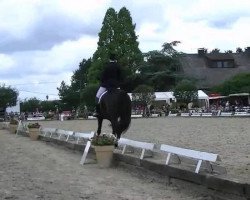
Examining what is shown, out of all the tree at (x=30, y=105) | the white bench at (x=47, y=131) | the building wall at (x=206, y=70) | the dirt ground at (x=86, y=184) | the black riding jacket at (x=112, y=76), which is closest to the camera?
the dirt ground at (x=86, y=184)

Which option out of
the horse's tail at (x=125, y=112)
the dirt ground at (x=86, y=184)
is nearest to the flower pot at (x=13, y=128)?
the dirt ground at (x=86, y=184)

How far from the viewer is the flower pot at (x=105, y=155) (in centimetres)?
1317

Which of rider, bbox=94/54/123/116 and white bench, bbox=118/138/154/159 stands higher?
rider, bbox=94/54/123/116

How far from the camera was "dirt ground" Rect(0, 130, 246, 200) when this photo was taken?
28.9ft

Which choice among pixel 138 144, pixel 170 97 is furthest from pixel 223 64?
pixel 138 144

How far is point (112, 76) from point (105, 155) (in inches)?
94.2

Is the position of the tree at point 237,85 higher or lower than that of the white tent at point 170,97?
higher

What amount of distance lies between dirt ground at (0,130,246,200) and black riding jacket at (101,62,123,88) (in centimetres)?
220

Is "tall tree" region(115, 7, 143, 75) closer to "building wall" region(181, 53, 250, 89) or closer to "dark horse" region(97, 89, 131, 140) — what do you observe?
"building wall" region(181, 53, 250, 89)

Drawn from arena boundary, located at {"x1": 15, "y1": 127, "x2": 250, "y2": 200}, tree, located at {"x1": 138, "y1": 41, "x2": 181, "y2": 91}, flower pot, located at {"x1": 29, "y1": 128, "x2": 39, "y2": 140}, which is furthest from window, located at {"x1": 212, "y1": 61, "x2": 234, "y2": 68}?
arena boundary, located at {"x1": 15, "y1": 127, "x2": 250, "y2": 200}

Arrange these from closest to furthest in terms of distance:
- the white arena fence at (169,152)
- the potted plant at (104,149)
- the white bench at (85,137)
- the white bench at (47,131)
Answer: the white arena fence at (169,152) → the potted plant at (104,149) → the white bench at (85,137) → the white bench at (47,131)

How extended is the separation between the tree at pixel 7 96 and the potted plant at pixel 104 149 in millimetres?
85345

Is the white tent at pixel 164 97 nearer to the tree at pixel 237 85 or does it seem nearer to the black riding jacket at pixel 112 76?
the tree at pixel 237 85

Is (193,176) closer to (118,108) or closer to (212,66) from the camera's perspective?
(118,108)
